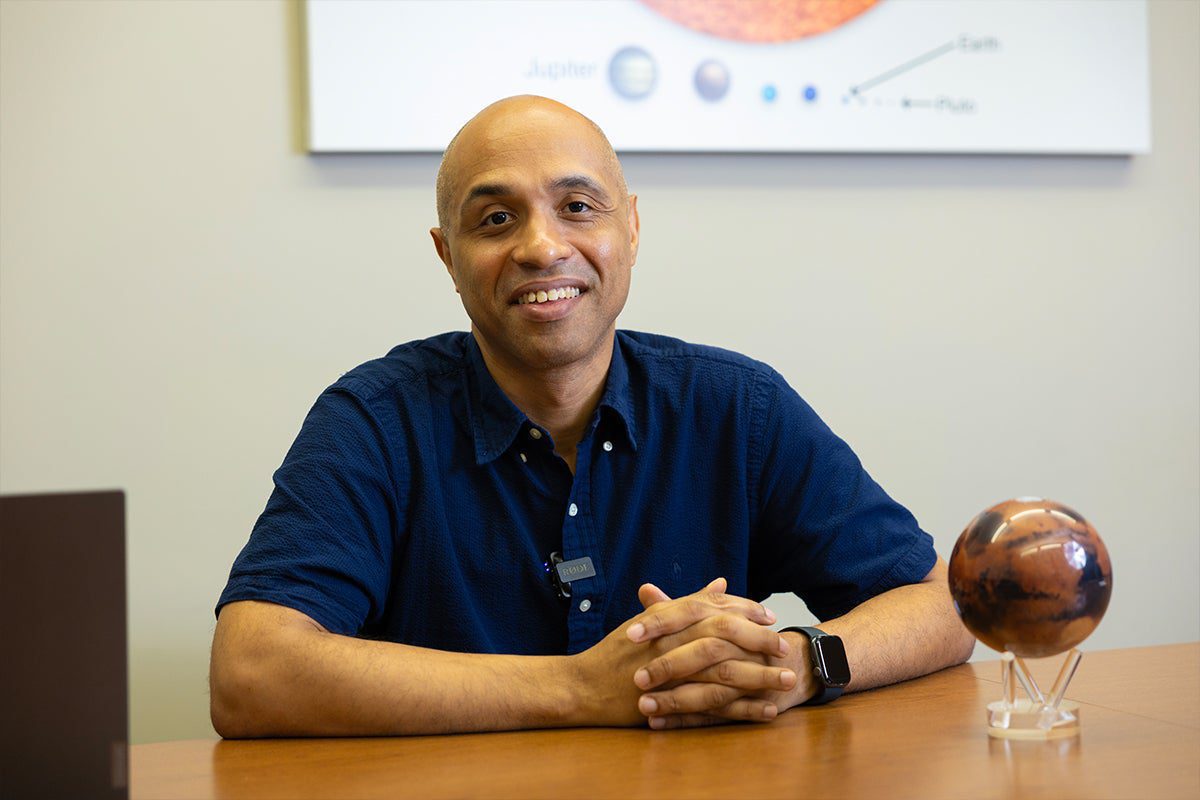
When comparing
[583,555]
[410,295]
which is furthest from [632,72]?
[583,555]

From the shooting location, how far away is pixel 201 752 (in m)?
1.29

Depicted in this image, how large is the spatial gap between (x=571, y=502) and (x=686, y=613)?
1.30 feet

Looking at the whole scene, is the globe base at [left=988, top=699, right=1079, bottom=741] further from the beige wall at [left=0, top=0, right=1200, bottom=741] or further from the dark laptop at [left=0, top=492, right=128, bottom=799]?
the beige wall at [left=0, top=0, right=1200, bottom=741]

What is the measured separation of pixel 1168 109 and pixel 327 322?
1906 mm

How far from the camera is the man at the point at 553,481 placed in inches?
61.4

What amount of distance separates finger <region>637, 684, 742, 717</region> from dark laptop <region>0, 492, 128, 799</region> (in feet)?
1.82

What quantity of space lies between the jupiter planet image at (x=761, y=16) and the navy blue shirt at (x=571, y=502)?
0.94 meters

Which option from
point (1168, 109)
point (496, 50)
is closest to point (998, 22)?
point (1168, 109)

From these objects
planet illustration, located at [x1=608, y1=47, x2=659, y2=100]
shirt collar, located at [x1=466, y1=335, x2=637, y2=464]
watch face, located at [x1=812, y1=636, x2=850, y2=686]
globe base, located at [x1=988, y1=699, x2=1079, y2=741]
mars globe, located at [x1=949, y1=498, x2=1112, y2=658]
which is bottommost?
globe base, located at [x1=988, y1=699, x2=1079, y2=741]

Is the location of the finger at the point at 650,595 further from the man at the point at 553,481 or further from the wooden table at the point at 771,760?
the wooden table at the point at 771,760

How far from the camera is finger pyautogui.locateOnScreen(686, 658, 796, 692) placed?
132 centimetres

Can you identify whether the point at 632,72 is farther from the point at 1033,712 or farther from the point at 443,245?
the point at 1033,712

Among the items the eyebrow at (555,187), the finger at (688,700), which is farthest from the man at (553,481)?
the finger at (688,700)

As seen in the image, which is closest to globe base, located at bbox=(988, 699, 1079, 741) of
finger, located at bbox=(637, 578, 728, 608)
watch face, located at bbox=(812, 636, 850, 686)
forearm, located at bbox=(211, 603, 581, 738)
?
watch face, located at bbox=(812, 636, 850, 686)
